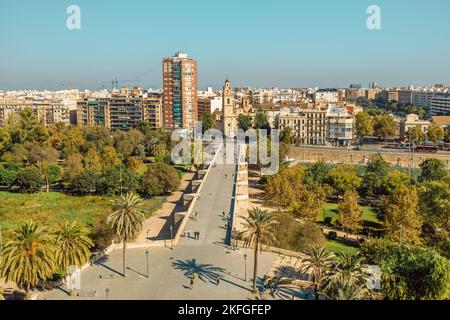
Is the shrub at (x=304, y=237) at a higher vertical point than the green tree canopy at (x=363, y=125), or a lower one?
lower

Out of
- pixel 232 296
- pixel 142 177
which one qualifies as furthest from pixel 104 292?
pixel 142 177

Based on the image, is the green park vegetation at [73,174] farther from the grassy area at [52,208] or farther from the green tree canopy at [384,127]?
the green tree canopy at [384,127]

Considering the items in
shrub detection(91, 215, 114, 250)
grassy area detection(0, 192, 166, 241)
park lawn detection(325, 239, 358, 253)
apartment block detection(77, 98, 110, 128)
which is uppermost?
apartment block detection(77, 98, 110, 128)

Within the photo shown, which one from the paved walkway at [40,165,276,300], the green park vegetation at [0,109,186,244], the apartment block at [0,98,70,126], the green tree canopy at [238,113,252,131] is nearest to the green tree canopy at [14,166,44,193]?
the green park vegetation at [0,109,186,244]

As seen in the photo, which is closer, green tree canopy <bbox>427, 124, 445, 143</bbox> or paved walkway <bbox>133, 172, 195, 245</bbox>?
paved walkway <bbox>133, 172, 195, 245</bbox>

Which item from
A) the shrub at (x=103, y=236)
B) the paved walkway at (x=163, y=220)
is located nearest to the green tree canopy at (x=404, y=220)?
the paved walkway at (x=163, y=220)

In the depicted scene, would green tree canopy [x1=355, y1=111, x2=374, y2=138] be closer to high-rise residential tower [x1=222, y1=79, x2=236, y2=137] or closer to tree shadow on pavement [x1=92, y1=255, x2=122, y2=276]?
high-rise residential tower [x1=222, y1=79, x2=236, y2=137]

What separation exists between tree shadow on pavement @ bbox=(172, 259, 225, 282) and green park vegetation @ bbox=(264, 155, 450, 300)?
15.7 ft

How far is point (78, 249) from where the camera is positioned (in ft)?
65.9

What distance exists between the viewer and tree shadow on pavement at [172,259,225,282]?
2091 centimetres

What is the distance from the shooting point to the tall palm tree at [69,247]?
1998 cm

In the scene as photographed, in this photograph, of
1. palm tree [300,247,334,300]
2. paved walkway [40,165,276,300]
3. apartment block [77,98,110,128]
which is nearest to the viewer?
palm tree [300,247,334,300]

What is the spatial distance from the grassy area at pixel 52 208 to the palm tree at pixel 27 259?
1440 centimetres
